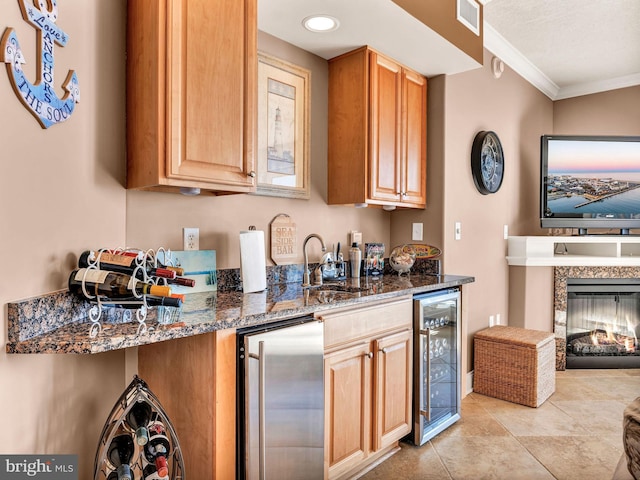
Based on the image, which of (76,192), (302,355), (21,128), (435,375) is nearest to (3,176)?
(21,128)

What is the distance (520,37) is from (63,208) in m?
3.65

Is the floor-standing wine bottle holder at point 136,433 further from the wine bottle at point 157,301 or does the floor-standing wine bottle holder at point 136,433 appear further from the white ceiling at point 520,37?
the white ceiling at point 520,37

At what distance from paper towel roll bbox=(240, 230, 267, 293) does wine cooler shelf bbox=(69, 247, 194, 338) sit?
0.57 m

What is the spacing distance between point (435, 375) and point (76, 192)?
2105 mm

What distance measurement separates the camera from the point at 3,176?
1123mm

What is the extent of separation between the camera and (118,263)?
4.51ft

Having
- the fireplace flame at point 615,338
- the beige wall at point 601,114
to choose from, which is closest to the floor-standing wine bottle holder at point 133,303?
the fireplace flame at point 615,338

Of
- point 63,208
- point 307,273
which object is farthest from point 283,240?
point 63,208

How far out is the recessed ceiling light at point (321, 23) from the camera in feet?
7.08

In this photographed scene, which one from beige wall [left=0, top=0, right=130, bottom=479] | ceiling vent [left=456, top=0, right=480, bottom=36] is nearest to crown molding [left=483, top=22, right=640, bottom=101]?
ceiling vent [left=456, top=0, right=480, bottom=36]

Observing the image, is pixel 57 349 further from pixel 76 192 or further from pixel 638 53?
pixel 638 53

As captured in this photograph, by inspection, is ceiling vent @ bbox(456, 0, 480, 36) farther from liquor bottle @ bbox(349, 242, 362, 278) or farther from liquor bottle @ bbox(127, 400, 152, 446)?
liquor bottle @ bbox(127, 400, 152, 446)

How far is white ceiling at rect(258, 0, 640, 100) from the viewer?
2145mm

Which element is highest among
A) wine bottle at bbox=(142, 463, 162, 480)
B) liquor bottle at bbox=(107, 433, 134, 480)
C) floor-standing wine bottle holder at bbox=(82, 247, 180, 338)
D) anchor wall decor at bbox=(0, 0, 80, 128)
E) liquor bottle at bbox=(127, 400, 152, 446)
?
anchor wall decor at bbox=(0, 0, 80, 128)
